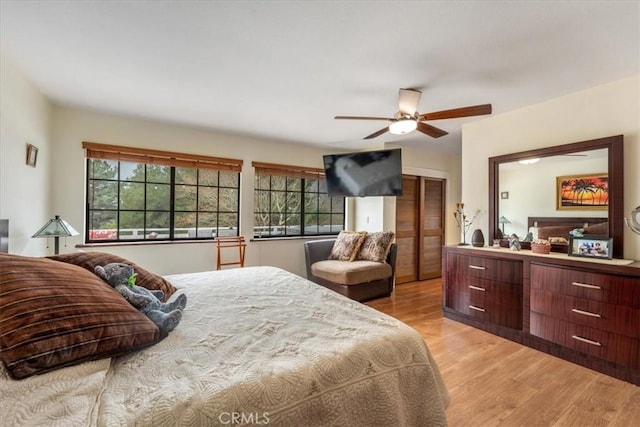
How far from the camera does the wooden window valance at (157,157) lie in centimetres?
328

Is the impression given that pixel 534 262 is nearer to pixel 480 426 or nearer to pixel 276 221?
pixel 480 426

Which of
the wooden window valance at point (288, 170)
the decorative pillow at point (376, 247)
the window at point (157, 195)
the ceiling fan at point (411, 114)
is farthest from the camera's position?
the wooden window valance at point (288, 170)

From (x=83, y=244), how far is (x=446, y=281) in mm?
4030

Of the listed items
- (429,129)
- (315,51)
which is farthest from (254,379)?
(429,129)

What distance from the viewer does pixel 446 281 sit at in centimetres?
327

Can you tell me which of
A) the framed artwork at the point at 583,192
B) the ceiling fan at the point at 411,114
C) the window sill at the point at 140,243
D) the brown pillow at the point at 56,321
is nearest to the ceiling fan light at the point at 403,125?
the ceiling fan at the point at 411,114

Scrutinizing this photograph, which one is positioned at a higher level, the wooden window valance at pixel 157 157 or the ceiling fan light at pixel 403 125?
the ceiling fan light at pixel 403 125

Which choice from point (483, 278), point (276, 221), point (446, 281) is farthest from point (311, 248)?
point (483, 278)

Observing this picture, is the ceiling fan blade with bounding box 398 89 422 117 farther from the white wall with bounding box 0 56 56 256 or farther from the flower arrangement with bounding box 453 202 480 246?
the white wall with bounding box 0 56 56 256

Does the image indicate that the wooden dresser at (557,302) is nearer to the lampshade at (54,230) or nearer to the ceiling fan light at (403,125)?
the ceiling fan light at (403,125)

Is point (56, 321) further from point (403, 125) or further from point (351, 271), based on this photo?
point (351, 271)

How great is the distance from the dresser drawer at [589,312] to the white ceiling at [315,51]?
1.74 meters

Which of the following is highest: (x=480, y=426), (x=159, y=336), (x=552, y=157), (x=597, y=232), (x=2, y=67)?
(x=2, y=67)

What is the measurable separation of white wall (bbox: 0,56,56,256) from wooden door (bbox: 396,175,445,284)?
4.37 metres
